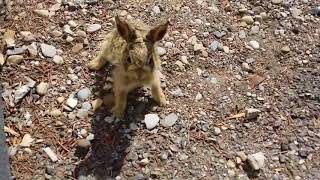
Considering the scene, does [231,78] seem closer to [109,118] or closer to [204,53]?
[204,53]

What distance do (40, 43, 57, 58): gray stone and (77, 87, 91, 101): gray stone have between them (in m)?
0.59

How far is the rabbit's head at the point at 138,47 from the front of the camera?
4.57 metres

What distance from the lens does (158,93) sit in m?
5.26

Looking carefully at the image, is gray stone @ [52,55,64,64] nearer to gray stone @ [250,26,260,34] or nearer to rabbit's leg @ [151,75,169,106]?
rabbit's leg @ [151,75,169,106]

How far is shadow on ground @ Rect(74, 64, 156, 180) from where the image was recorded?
4.88 metres

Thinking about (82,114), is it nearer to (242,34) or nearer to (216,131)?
(216,131)

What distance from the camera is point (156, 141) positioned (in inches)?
200

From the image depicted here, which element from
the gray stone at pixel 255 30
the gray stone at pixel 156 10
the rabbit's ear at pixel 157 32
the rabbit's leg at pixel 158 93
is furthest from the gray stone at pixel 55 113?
the gray stone at pixel 255 30

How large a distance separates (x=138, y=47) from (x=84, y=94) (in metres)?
1.09

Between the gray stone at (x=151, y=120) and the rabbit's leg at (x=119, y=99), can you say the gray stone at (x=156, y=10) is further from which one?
the gray stone at (x=151, y=120)

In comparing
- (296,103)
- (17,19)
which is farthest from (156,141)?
(17,19)

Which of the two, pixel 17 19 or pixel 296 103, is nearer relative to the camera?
pixel 296 103

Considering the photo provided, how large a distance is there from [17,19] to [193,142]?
2519 mm

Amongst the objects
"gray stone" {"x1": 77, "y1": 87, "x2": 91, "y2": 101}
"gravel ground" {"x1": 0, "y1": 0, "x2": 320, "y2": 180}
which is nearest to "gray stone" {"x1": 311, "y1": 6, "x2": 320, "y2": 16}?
"gravel ground" {"x1": 0, "y1": 0, "x2": 320, "y2": 180}
